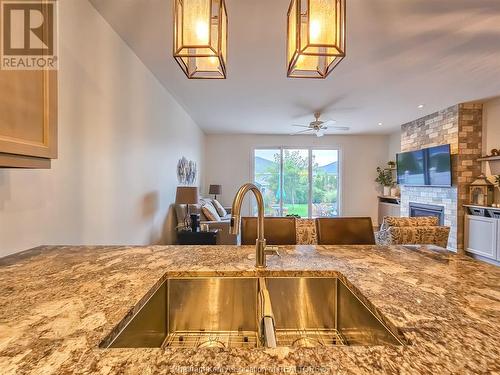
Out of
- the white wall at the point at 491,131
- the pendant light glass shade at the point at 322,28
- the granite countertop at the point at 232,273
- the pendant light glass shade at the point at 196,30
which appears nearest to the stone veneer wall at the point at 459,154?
the white wall at the point at 491,131

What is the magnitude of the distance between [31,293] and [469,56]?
4017mm

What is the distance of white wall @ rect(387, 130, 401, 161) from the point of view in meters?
7.12

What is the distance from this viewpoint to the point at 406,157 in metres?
5.91

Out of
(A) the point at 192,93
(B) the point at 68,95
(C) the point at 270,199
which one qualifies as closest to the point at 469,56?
(A) the point at 192,93

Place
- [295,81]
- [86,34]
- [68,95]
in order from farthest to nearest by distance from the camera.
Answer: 1. [295,81]
2. [86,34]
3. [68,95]

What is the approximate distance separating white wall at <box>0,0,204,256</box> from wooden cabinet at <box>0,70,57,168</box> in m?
0.40

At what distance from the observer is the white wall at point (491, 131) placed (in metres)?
4.38

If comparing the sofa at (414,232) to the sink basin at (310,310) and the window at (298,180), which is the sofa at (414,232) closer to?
the sink basin at (310,310)

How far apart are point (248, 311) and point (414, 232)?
2620mm

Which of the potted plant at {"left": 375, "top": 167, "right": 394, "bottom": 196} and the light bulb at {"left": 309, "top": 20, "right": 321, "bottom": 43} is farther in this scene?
the potted plant at {"left": 375, "top": 167, "right": 394, "bottom": 196}

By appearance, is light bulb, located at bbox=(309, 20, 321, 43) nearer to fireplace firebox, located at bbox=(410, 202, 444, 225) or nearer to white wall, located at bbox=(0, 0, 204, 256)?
white wall, located at bbox=(0, 0, 204, 256)

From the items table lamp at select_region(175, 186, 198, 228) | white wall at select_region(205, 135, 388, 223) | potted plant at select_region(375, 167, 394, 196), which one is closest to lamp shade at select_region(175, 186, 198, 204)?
table lamp at select_region(175, 186, 198, 228)

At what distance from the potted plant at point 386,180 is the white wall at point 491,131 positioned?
265 centimetres

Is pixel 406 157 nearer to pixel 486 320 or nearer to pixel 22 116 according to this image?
pixel 486 320
